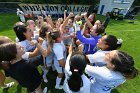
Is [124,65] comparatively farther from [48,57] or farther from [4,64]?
[48,57]

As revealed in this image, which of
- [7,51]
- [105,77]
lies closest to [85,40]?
[105,77]

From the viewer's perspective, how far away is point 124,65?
389 centimetres

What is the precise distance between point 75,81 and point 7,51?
55.1 inches

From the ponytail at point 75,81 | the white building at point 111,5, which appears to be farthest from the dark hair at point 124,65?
the white building at point 111,5

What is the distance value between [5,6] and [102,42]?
29.5 m

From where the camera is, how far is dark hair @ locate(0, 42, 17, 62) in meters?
4.41

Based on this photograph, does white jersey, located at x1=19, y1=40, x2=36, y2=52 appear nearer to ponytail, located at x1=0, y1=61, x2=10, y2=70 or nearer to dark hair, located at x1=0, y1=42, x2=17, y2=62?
ponytail, located at x1=0, y1=61, x2=10, y2=70

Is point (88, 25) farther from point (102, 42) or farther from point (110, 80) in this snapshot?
point (110, 80)

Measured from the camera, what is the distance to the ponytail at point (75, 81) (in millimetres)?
4164

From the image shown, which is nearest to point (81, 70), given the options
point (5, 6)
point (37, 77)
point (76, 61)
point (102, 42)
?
point (76, 61)

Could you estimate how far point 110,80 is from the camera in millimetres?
4070

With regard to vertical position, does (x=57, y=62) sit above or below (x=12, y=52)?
below

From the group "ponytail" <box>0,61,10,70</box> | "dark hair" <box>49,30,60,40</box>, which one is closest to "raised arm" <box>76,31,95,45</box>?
"dark hair" <box>49,30,60,40</box>

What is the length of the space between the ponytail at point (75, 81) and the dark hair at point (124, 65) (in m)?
0.66
